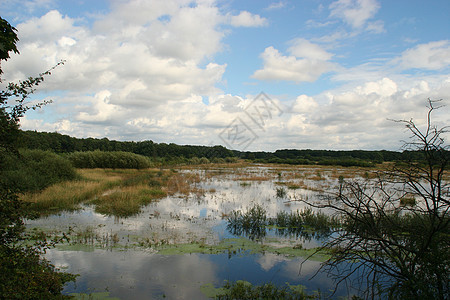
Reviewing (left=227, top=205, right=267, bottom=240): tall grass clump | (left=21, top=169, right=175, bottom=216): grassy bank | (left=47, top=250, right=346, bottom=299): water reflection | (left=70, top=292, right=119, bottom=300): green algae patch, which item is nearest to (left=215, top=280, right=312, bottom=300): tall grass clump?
(left=47, top=250, right=346, bottom=299): water reflection

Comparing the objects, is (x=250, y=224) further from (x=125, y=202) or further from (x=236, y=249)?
(x=125, y=202)

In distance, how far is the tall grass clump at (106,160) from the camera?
36531 mm

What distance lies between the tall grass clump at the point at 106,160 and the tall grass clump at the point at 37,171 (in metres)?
14.1

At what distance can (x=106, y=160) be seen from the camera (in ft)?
124

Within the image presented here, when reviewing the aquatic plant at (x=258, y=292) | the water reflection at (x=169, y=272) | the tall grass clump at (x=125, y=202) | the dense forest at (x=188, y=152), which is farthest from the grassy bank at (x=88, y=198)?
the dense forest at (x=188, y=152)

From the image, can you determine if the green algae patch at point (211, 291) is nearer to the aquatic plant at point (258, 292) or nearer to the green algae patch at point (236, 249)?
the aquatic plant at point (258, 292)

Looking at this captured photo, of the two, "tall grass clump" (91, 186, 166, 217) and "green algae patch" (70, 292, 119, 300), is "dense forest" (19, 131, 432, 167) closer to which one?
"tall grass clump" (91, 186, 166, 217)

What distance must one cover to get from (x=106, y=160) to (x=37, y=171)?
18.8 m

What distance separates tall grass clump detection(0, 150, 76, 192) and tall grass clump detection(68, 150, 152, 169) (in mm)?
14141

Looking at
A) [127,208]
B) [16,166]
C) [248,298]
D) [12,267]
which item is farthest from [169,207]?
[12,267]

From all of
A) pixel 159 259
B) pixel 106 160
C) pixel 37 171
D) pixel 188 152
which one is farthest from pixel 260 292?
pixel 188 152

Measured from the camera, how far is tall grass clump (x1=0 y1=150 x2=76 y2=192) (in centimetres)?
1666

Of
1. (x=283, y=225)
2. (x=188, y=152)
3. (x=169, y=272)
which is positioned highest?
(x=188, y=152)

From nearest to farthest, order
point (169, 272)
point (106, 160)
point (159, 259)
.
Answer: point (169, 272) < point (159, 259) < point (106, 160)
